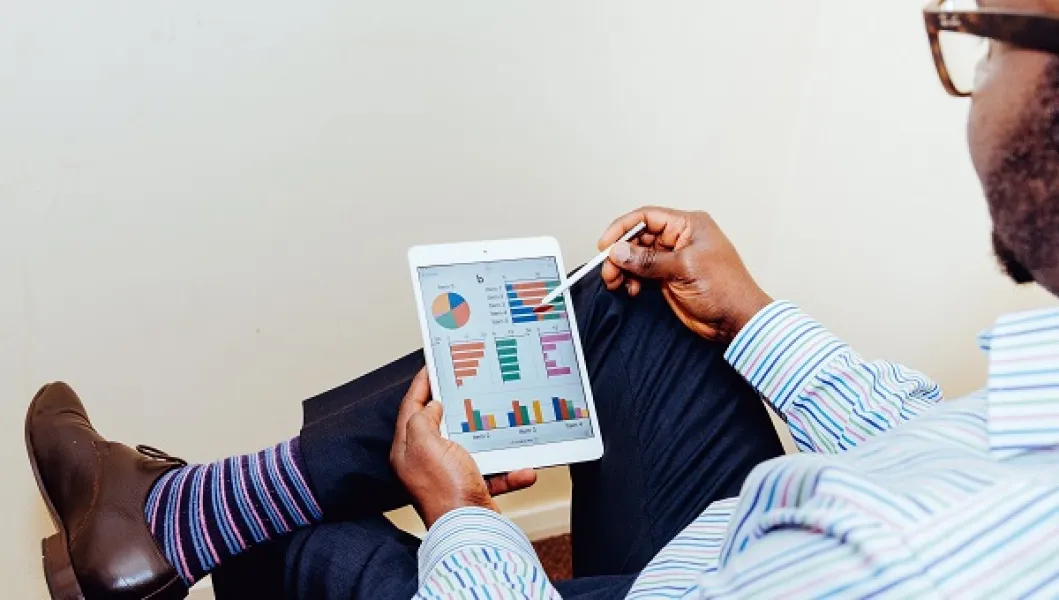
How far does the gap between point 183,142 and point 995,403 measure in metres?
0.84

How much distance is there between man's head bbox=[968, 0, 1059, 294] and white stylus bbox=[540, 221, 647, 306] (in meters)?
0.39

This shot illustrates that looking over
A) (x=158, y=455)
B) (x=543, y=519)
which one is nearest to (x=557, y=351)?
(x=158, y=455)

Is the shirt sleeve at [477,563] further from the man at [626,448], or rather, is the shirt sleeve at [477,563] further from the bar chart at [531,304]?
the bar chart at [531,304]

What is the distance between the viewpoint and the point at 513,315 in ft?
2.99

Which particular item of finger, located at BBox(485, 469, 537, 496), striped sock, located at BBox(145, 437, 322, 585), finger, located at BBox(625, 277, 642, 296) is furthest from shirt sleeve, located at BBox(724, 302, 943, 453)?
striped sock, located at BBox(145, 437, 322, 585)

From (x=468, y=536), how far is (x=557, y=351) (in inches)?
10.3

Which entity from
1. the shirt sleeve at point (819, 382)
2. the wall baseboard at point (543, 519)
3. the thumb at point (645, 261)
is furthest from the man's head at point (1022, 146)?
the wall baseboard at point (543, 519)

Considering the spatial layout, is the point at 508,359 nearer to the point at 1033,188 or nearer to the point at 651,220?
the point at 651,220

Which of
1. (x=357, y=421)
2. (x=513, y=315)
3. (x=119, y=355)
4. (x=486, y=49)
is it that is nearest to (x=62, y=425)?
(x=119, y=355)

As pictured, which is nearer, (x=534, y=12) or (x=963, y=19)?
(x=963, y=19)

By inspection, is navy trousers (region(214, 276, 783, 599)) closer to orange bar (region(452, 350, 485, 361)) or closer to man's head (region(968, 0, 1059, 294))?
orange bar (region(452, 350, 485, 361))

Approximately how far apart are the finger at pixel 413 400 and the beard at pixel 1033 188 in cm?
49

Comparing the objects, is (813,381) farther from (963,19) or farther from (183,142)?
(183,142)

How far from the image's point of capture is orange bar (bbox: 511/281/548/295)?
92 cm
